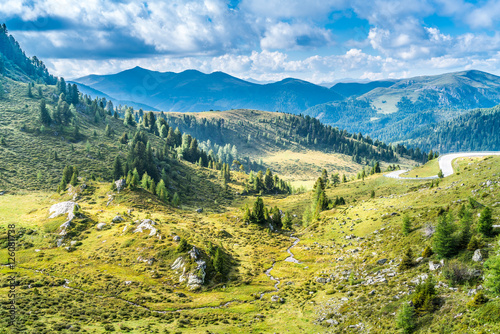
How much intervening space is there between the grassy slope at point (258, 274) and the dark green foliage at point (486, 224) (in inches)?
149

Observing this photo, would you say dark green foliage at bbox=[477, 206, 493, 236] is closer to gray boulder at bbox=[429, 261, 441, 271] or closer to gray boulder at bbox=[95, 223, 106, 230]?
gray boulder at bbox=[429, 261, 441, 271]

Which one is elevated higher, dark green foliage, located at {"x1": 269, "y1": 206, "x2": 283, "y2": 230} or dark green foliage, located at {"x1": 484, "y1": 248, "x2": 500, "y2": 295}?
dark green foliage, located at {"x1": 484, "y1": 248, "x2": 500, "y2": 295}

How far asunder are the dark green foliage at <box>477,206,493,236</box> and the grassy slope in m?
3.79

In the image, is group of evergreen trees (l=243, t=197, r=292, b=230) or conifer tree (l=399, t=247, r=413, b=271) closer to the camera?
conifer tree (l=399, t=247, r=413, b=271)

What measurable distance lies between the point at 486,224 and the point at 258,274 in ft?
132

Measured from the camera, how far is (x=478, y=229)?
103ft

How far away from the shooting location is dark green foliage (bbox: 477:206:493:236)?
1225 inches

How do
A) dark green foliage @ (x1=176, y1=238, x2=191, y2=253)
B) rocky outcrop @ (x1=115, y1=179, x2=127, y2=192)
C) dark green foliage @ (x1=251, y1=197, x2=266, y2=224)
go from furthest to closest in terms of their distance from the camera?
rocky outcrop @ (x1=115, y1=179, x2=127, y2=192) → dark green foliage @ (x1=251, y1=197, x2=266, y2=224) → dark green foliage @ (x1=176, y1=238, x2=191, y2=253)

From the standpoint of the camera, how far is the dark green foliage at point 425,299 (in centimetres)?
2602

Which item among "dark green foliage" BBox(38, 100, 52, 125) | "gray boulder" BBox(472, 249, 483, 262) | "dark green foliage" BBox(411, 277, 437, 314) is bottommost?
"dark green foliage" BBox(411, 277, 437, 314)

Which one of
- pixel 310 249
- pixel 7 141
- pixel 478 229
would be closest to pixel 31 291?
pixel 310 249

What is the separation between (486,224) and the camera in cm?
3103

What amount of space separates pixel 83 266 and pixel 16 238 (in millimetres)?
23353

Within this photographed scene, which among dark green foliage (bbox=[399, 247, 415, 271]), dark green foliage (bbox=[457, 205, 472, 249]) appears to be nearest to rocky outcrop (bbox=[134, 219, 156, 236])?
dark green foliage (bbox=[399, 247, 415, 271])
